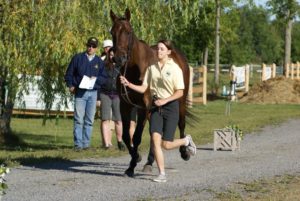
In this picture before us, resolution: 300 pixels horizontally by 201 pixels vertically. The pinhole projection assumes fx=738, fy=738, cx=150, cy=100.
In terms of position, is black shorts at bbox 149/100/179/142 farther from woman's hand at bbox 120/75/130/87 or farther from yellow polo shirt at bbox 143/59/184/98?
woman's hand at bbox 120/75/130/87

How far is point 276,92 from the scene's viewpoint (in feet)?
119

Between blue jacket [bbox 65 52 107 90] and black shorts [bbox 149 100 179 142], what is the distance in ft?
14.0

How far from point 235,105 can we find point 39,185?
24507 mm

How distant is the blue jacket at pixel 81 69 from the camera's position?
14336mm

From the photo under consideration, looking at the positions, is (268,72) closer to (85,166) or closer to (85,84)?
(85,84)

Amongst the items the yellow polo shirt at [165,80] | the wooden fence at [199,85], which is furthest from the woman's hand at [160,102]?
the wooden fence at [199,85]

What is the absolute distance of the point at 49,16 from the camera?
51.4 ft

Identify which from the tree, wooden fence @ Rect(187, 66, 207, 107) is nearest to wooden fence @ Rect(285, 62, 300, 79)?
the tree

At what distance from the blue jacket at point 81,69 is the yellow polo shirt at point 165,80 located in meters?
4.19

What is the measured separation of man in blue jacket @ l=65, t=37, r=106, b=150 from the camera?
14.3 meters

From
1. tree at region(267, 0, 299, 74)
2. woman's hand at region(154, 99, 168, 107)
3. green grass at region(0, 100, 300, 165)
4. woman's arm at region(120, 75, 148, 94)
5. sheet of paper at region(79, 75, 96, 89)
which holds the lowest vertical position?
green grass at region(0, 100, 300, 165)

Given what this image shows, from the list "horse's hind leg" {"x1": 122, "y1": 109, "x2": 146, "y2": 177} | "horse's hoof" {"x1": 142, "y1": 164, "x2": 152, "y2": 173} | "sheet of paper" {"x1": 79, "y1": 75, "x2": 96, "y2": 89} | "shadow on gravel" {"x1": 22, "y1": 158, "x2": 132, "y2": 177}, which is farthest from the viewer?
"sheet of paper" {"x1": 79, "y1": 75, "x2": 96, "y2": 89}

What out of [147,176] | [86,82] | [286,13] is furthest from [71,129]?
[286,13]

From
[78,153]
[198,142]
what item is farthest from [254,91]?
[78,153]
